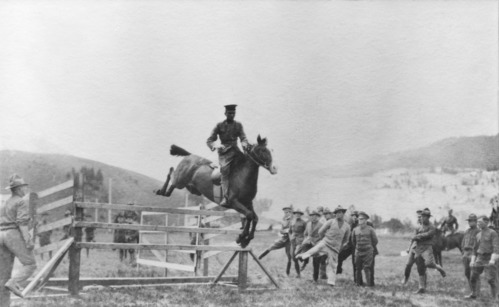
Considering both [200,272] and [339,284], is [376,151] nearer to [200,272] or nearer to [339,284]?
[339,284]

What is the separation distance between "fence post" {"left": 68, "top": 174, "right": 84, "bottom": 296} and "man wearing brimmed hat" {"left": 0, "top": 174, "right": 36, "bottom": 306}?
1243 mm

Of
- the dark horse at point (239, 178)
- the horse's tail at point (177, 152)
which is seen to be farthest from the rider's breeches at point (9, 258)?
the horse's tail at point (177, 152)

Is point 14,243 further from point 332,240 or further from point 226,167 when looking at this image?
point 332,240

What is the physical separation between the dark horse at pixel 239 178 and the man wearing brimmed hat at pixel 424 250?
4.47 metres

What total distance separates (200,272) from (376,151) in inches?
463

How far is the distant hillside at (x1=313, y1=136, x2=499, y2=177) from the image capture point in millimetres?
23538

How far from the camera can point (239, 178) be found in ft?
34.0

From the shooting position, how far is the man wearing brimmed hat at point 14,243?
8.09m

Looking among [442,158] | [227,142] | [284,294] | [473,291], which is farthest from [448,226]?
[227,142]

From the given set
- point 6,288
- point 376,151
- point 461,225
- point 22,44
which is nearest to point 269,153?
point 6,288

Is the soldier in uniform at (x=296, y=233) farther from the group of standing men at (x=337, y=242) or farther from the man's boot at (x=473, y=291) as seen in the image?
the man's boot at (x=473, y=291)

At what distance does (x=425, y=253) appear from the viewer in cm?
1245

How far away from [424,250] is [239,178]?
5.15 meters

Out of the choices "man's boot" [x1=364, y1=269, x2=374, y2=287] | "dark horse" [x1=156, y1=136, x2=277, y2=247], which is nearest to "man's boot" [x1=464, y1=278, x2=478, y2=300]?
"man's boot" [x1=364, y1=269, x2=374, y2=287]
